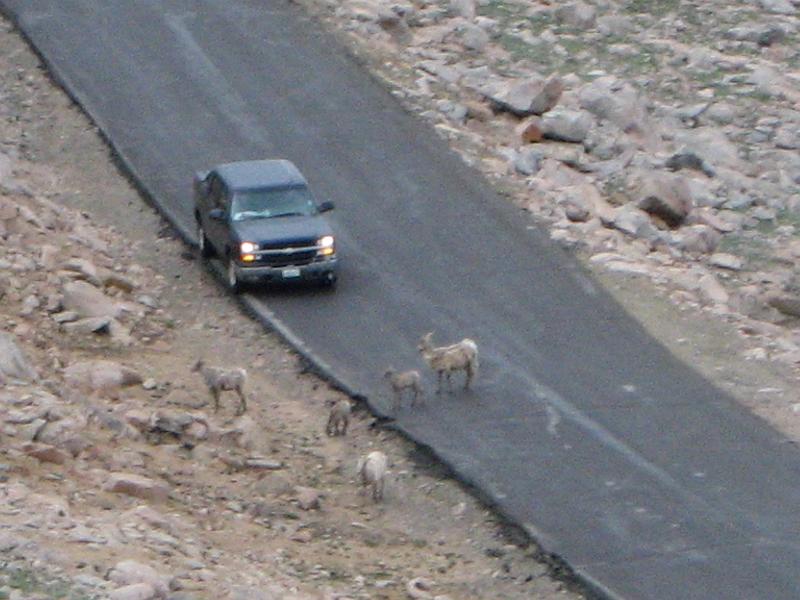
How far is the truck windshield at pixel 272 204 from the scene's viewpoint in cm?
2886

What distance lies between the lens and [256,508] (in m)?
21.2

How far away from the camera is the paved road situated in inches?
824

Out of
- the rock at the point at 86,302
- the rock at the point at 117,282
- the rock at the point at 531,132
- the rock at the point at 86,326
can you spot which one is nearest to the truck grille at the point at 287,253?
the rock at the point at 117,282

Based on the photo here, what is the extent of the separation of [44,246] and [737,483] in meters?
11.4

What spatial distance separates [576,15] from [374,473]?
2478 cm

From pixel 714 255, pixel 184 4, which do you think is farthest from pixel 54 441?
pixel 184 4

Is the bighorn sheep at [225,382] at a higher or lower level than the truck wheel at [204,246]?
higher

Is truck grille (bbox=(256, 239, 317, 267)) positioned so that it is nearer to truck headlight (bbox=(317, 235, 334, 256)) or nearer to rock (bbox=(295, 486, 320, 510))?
truck headlight (bbox=(317, 235, 334, 256))

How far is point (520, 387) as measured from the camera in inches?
985

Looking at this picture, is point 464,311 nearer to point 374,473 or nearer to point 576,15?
point 374,473

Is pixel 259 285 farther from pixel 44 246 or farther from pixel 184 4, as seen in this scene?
pixel 184 4

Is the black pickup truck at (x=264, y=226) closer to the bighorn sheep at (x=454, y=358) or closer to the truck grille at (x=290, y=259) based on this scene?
the truck grille at (x=290, y=259)

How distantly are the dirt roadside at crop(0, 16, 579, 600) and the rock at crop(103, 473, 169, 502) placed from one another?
0.53 ft

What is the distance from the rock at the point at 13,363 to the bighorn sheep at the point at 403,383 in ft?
14.8
